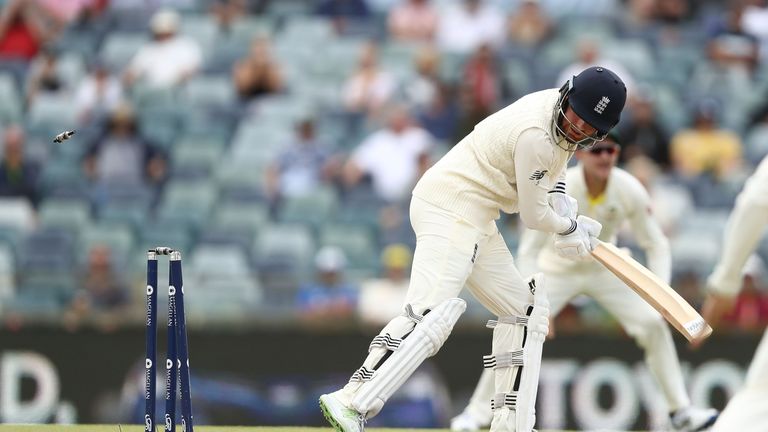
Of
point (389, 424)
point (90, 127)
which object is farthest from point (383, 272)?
point (90, 127)

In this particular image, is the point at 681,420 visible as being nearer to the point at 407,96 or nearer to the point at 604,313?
the point at 604,313

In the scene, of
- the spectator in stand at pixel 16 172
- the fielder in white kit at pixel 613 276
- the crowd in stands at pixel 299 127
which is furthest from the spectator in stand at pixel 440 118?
the fielder in white kit at pixel 613 276

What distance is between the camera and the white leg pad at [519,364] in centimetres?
712

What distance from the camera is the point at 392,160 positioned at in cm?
1376

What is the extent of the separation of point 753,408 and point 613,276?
3489 millimetres

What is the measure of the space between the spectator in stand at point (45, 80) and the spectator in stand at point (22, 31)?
20.8 inches

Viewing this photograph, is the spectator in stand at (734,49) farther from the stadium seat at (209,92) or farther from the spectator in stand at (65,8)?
the spectator in stand at (65,8)

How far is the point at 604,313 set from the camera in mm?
11266

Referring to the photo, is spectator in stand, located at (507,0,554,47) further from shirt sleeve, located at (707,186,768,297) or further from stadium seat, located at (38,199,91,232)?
shirt sleeve, located at (707,186,768,297)

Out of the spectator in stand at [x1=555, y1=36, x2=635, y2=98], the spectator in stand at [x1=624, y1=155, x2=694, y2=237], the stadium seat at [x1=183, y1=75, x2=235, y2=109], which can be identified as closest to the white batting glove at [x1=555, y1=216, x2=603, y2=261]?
the spectator in stand at [x1=624, y1=155, x2=694, y2=237]

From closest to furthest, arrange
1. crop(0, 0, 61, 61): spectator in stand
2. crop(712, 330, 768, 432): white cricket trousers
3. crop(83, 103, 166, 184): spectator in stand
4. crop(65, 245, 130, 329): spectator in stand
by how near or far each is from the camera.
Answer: crop(712, 330, 768, 432): white cricket trousers < crop(65, 245, 130, 329): spectator in stand < crop(83, 103, 166, 184): spectator in stand < crop(0, 0, 61, 61): spectator in stand

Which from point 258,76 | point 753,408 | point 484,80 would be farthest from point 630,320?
point 258,76

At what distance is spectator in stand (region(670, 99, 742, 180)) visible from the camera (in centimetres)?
1391

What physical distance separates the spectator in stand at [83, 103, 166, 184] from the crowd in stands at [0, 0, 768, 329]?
20 mm
